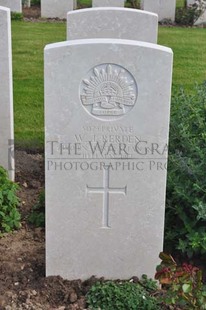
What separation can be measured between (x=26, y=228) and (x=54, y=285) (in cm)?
94

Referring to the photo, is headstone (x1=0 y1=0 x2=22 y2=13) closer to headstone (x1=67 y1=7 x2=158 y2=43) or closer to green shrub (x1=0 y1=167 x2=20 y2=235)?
headstone (x1=67 y1=7 x2=158 y2=43)

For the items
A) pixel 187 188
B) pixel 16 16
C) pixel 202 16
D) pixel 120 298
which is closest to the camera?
pixel 120 298

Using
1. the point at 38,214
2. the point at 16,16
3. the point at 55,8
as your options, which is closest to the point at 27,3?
the point at 55,8

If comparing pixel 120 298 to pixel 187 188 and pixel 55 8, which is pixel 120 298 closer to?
pixel 187 188

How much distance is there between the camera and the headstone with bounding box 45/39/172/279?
3404mm

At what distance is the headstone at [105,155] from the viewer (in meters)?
3.40

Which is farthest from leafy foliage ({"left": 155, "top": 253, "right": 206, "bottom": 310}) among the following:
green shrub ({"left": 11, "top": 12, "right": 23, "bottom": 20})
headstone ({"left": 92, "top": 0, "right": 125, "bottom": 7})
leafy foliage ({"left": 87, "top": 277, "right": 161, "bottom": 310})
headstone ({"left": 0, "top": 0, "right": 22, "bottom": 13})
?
headstone ({"left": 92, "top": 0, "right": 125, "bottom": 7})

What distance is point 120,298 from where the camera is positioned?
359 centimetres

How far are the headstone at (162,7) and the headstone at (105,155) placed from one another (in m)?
10.5

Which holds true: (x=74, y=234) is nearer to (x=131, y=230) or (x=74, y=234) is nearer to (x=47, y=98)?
(x=131, y=230)

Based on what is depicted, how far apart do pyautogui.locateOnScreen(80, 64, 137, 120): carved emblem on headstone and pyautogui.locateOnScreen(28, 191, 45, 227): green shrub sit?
1.42 meters

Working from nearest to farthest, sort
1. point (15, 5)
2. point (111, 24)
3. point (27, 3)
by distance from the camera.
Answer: point (111, 24)
point (15, 5)
point (27, 3)

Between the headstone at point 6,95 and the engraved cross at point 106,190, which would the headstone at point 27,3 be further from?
the engraved cross at point 106,190

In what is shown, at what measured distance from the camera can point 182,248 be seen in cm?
389
